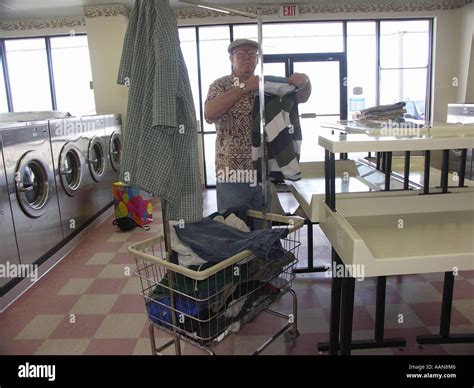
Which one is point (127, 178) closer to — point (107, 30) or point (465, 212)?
point (465, 212)

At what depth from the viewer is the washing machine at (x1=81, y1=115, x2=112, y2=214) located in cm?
390

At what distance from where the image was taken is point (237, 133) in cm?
215

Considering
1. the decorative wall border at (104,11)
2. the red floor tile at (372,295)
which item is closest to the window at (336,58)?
the decorative wall border at (104,11)

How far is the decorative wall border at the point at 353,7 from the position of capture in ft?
17.4

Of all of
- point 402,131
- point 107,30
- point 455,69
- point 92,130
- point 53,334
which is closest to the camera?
point 402,131

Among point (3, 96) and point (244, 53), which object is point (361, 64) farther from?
point (3, 96)

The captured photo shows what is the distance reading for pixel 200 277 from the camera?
4.09 feet

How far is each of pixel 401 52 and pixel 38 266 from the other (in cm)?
539

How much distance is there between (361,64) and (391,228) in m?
4.78

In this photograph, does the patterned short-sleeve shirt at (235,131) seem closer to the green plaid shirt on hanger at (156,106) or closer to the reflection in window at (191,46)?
the green plaid shirt on hanger at (156,106)

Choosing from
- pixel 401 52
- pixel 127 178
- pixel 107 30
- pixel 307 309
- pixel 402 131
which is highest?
pixel 107 30

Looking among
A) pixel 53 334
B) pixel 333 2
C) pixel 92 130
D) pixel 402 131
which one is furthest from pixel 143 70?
pixel 333 2

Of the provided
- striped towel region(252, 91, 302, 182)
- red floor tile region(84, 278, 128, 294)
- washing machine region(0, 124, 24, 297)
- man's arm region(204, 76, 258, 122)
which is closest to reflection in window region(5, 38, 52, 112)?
washing machine region(0, 124, 24, 297)
